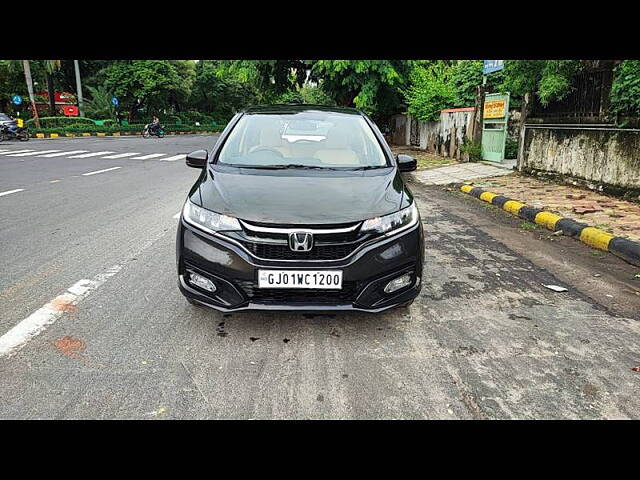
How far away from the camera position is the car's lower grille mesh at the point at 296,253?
3064 millimetres

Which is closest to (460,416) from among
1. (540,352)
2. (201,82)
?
(540,352)

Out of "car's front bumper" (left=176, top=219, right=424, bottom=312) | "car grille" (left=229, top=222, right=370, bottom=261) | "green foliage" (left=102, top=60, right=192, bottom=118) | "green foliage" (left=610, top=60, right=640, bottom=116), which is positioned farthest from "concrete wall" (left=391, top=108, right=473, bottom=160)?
"green foliage" (left=102, top=60, right=192, bottom=118)

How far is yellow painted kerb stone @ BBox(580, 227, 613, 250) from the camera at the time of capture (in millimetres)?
5717

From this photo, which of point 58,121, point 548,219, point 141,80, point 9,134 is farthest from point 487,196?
point 141,80

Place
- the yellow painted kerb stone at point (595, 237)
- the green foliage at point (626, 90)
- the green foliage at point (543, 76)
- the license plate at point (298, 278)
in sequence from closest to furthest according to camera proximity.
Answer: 1. the license plate at point (298, 278)
2. the yellow painted kerb stone at point (595, 237)
3. the green foliage at point (626, 90)
4. the green foliage at point (543, 76)

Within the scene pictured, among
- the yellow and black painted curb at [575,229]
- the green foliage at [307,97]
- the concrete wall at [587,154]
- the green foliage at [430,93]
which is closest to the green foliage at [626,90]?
the concrete wall at [587,154]

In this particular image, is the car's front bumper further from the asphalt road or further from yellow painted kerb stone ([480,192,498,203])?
yellow painted kerb stone ([480,192,498,203])

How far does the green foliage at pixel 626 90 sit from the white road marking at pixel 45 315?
7.84 m

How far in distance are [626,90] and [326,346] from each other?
735 centimetres

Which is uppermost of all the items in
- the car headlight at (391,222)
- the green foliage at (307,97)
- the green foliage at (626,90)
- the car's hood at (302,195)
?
the green foliage at (307,97)

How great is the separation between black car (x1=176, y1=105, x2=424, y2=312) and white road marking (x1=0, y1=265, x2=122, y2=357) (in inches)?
40.2

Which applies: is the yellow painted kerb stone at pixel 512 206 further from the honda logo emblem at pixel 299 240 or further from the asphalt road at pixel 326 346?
the honda logo emblem at pixel 299 240
